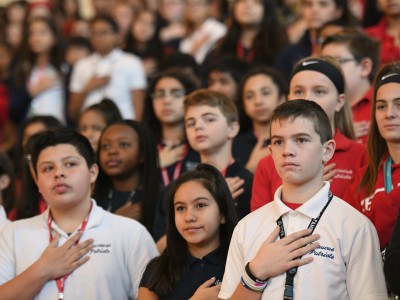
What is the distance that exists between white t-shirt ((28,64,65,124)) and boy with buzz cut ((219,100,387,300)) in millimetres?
5114

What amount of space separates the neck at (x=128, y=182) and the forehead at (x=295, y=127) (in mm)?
2093

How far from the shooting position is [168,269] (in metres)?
4.66

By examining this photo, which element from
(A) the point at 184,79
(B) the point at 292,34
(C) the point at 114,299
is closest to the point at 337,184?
(C) the point at 114,299

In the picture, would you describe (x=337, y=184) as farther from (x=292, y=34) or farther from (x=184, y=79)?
(x=292, y=34)

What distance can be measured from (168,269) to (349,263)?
1.17 meters

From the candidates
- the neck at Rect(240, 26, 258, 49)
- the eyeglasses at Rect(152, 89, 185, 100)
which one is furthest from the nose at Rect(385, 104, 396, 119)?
the neck at Rect(240, 26, 258, 49)

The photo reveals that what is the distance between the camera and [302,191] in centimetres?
409

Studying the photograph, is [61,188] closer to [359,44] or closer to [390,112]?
[390,112]

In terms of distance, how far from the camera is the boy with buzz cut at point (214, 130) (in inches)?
220

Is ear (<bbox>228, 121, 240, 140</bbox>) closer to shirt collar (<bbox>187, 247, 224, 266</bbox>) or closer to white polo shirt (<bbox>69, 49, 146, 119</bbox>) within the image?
shirt collar (<bbox>187, 247, 224, 266</bbox>)

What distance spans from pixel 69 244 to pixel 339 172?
1.64 metres

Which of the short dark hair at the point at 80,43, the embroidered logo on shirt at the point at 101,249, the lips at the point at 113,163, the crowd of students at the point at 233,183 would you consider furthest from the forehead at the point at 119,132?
the short dark hair at the point at 80,43

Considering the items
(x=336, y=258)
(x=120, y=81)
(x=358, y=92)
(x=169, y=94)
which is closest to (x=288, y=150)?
(x=336, y=258)

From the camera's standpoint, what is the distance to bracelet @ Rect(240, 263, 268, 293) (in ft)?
13.0
